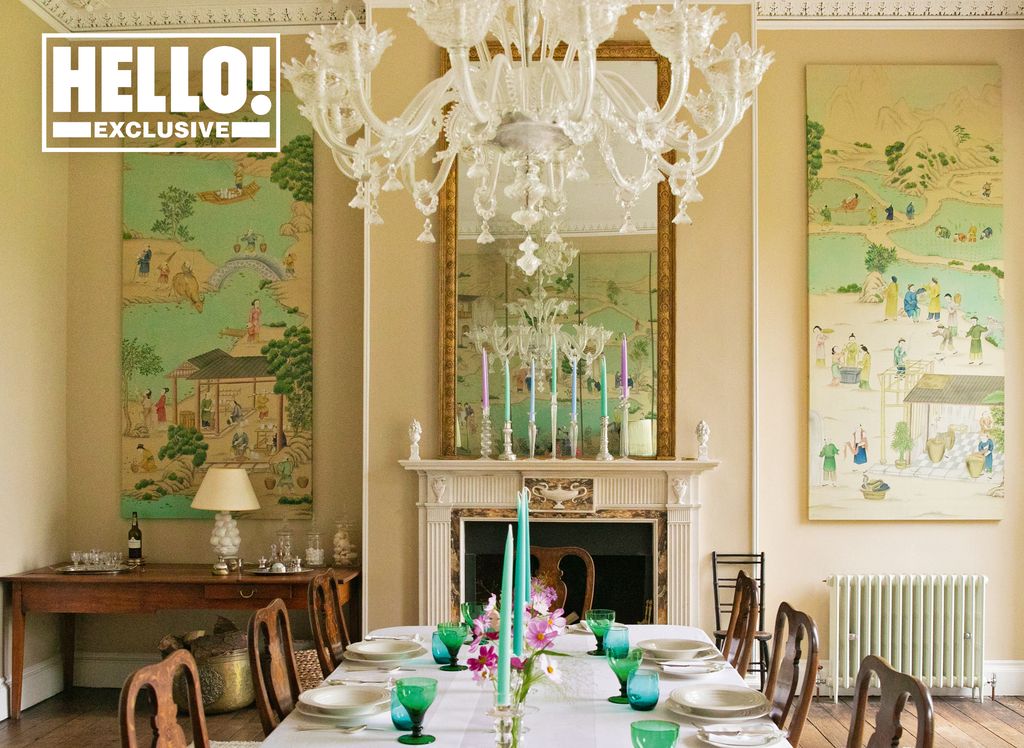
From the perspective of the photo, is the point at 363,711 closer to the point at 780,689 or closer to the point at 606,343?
the point at 780,689

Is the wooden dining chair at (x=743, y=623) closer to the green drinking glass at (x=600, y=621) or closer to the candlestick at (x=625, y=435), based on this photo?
the green drinking glass at (x=600, y=621)

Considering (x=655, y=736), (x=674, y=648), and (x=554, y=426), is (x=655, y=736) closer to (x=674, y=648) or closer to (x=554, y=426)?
(x=674, y=648)

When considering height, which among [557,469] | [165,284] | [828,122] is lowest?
[557,469]

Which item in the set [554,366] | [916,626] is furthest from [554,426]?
[916,626]

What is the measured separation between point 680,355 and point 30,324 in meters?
3.40

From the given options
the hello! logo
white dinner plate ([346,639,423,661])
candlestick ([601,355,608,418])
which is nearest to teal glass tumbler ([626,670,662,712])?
white dinner plate ([346,639,423,661])

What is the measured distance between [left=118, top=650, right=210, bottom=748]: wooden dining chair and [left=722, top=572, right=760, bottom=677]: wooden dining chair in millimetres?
1688

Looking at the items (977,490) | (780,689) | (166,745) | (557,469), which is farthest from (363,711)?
(977,490)

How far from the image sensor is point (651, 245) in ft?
17.1

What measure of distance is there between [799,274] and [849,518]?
1322 mm

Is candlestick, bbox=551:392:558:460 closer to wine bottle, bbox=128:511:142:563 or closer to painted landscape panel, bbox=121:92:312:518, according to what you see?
painted landscape panel, bbox=121:92:312:518

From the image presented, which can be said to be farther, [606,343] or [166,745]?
[606,343]

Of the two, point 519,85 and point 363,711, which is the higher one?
point 519,85

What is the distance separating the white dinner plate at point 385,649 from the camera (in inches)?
123
